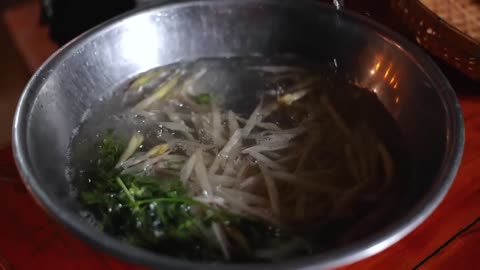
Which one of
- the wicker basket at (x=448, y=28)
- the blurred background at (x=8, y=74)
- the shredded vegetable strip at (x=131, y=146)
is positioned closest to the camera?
the shredded vegetable strip at (x=131, y=146)

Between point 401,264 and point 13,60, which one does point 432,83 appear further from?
point 13,60

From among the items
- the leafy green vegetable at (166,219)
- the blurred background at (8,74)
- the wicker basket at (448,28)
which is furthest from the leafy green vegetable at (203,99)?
the blurred background at (8,74)

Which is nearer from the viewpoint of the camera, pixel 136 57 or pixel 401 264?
pixel 401 264

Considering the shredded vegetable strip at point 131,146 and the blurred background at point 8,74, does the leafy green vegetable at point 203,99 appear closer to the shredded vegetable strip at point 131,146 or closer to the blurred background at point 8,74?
the shredded vegetable strip at point 131,146

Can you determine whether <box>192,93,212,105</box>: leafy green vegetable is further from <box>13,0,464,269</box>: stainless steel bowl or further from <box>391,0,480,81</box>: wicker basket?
<box>391,0,480,81</box>: wicker basket

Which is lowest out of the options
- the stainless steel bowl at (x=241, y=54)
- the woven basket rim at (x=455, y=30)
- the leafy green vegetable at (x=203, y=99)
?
the leafy green vegetable at (x=203, y=99)

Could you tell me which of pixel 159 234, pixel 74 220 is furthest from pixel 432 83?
pixel 74 220

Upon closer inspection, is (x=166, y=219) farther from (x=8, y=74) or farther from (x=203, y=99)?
(x=8, y=74)
